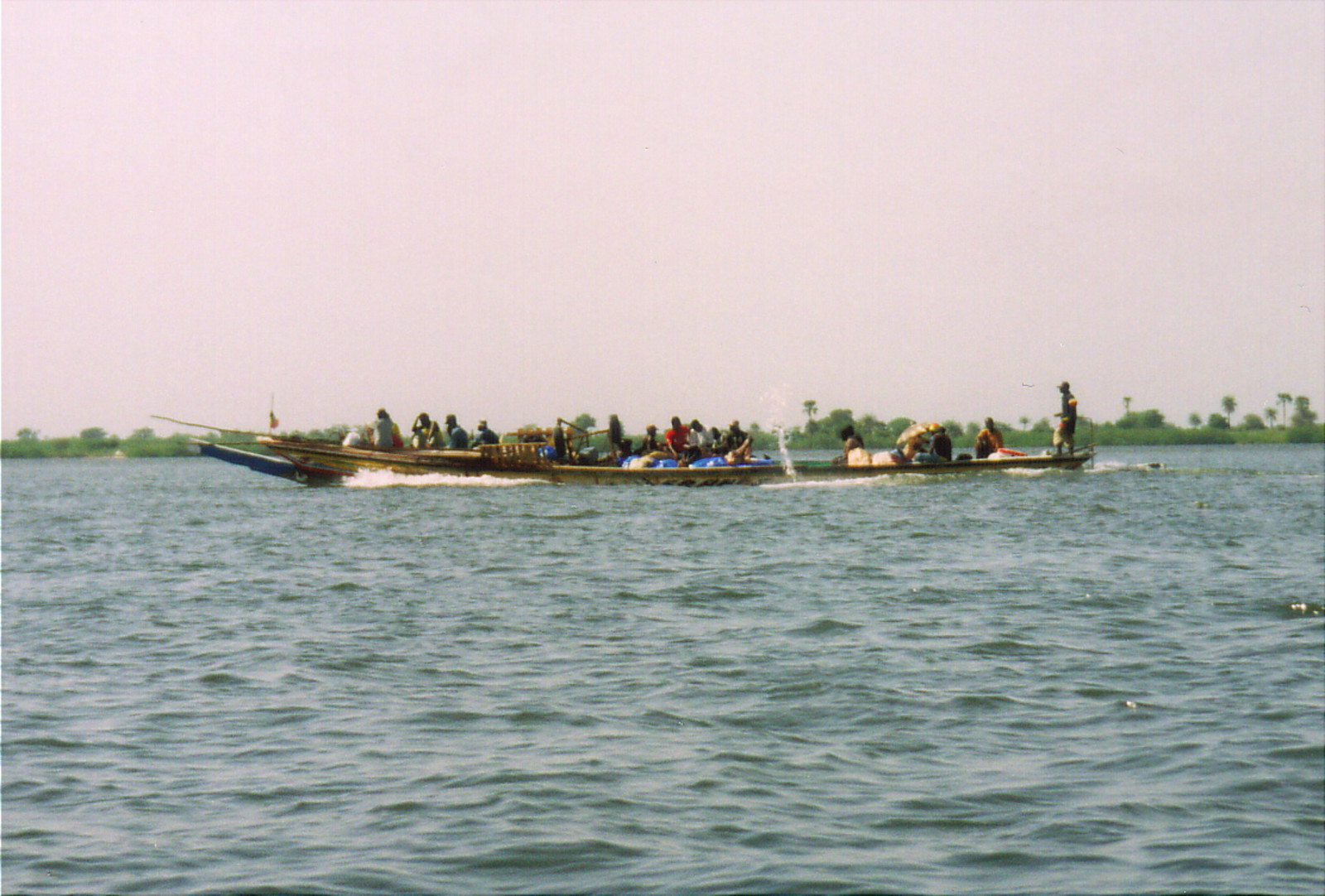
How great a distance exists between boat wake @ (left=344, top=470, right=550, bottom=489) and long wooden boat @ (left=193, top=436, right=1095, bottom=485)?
0.42 ft

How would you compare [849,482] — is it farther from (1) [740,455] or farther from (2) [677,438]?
(2) [677,438]

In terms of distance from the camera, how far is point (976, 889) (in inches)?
216

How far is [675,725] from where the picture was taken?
852 centimetres

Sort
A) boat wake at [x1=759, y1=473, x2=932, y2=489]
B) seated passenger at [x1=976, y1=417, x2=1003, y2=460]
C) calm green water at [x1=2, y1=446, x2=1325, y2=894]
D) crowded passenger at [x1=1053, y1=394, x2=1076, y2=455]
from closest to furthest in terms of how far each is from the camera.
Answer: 1. calm green water at [x1=2, y1=446, x2=1325, y2=894]
2. boat wake at [x1=759, y1=473, x2=932, y2=489]
3. seated passenger at [x1=976, y1=417, x2=1003, y2=460]
4. crowded passenger at [x1=1053, y1=394, x2=1076, y2=455]

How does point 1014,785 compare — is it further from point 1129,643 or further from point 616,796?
point 1129,643

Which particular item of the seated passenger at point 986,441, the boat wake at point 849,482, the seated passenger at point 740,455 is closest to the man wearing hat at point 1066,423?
the seated passenger at point 986,441

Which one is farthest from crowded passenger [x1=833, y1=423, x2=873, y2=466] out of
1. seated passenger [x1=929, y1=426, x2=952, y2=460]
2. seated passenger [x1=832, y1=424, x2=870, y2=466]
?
seated passenger [x1=929, y1=426, x2=952, y2=460]

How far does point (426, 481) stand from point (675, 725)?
3111 centimetres

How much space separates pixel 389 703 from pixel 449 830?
3.12 meters

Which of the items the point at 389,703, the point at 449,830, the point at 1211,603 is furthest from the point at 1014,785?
the point at 1211,603

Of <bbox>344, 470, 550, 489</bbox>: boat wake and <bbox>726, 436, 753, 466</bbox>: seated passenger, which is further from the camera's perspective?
<bbox>344, 470, 550, 489</bbox>: boat wake

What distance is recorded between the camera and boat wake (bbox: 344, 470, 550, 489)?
124ft

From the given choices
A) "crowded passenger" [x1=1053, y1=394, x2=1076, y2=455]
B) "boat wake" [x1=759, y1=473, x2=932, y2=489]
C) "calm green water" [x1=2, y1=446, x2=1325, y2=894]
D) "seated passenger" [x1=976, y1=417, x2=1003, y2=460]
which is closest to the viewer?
"calm green water" [x1=2, y1=446, x2=1325, y2=894]

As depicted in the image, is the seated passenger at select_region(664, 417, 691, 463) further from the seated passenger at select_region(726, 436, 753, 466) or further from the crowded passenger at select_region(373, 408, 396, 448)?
the crowded passenger at select_region(373, 408, 396, 448)
